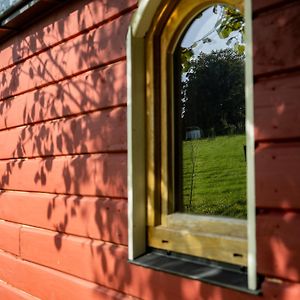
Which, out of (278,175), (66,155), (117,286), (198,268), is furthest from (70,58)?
(278,175)

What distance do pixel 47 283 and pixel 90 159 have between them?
48.3 inches

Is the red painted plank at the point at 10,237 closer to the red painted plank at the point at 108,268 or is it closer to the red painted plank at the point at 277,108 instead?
the red painted plank at the point at 108,268

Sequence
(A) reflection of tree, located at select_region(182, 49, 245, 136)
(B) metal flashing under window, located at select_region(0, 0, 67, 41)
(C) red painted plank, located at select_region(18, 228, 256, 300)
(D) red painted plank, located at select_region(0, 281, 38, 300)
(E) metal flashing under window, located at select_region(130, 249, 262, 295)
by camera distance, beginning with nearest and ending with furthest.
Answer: (E) metal flashing under window, located at select_region(130, 249, 262, 295) → (C) red painted plank, located at select_region(18, 228, 256, 300) → (A) reflection of tree, located at select_region(182, 49, 245, 136) → (B) metal flashing under window, located at select_region(0, 0, 67, 41) → (D) red painted plank, located at select_region(0, 281, 38, 300)

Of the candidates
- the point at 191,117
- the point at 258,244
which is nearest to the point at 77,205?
the point at 191,117

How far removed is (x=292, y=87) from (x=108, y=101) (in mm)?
1559

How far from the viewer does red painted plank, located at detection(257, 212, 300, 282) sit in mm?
2342

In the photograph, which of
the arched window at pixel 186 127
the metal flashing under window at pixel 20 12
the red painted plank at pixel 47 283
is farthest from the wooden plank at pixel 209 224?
the metal flashing under window at pixel 20 12

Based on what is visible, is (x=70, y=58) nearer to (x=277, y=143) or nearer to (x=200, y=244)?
(x=200, y=244)

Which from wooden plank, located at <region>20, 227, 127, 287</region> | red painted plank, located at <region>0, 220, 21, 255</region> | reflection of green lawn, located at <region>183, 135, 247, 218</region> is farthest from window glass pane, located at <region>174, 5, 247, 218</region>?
red painted plank, located at <region>0, 220, 21, 255</region>

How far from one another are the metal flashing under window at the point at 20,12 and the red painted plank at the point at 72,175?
1.28 m

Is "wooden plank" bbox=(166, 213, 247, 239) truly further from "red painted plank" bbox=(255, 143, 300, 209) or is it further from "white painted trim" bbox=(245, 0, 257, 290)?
"red painted plank" bbox=(255, 143, 300, 209)

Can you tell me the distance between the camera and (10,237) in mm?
5039

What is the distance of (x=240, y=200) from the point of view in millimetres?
2908

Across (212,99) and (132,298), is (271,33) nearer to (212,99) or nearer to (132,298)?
(212,99)
